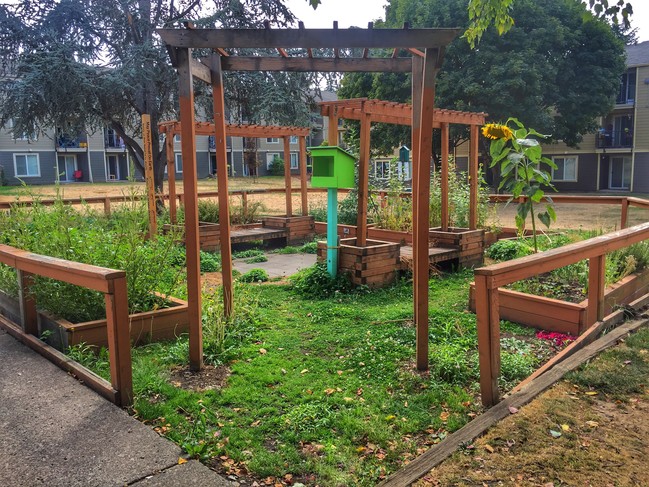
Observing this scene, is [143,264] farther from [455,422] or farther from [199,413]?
[455,422]

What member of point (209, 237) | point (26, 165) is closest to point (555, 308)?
point (209, 237)

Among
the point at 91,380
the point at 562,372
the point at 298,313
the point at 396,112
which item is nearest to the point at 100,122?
the point at 396,112

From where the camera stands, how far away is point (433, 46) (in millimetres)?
3928

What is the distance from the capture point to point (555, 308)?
16.7ft

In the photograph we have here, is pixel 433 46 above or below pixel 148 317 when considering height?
above

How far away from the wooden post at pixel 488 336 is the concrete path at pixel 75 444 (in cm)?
167

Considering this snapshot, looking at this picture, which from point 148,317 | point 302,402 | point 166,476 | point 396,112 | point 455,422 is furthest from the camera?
point 396,112

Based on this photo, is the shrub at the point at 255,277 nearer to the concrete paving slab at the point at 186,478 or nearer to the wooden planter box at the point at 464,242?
the wooden planter box at the point at 464,242

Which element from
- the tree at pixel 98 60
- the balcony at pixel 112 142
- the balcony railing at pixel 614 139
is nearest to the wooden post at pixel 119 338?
the tree at pixel 98 60

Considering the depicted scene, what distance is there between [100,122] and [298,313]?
49.3 feet

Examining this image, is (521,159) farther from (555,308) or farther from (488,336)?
(488,336)

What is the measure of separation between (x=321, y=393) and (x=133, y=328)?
1.83m

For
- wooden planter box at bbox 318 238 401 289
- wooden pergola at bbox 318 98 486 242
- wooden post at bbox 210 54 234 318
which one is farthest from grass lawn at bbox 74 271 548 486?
wooden pergola at bbox 318 98 486 242

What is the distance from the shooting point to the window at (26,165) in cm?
4072
